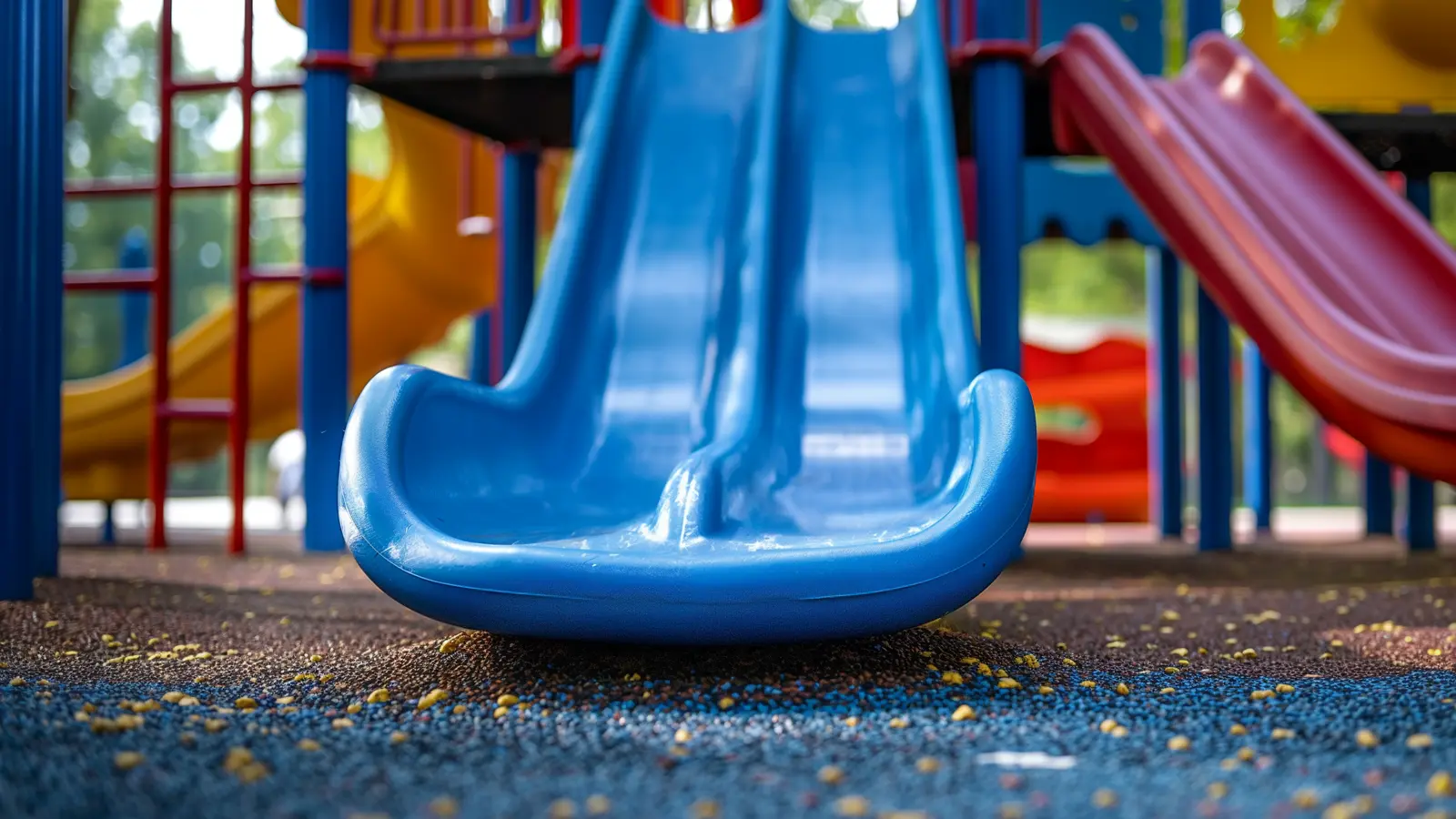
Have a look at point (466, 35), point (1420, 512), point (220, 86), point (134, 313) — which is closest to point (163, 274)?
point (220, 86)

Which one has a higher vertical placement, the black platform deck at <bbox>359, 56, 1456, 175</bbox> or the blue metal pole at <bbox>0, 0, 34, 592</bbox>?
the black platform deck at <bbox>359, 56, 1456, 175</bbox>

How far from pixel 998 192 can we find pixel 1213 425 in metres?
2.26

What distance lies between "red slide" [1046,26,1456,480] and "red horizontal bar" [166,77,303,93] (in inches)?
146

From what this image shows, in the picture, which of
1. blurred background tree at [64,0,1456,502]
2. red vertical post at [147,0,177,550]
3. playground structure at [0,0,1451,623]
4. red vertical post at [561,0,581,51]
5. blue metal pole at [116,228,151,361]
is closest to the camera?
playground structure at [0,0,1451,623]

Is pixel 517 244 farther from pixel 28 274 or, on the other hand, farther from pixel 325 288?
pixel 28 274

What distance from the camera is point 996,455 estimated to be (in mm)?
2906

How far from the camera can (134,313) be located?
8.73 meters

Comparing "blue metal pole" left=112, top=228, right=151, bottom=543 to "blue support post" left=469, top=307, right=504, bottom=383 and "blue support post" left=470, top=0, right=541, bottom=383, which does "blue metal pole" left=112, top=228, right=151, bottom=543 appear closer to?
"blue support post" left=469, top=307, right=504, bottom=383

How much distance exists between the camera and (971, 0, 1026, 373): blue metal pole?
523 centimetres

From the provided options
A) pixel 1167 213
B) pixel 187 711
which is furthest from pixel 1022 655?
pixel 1167 213

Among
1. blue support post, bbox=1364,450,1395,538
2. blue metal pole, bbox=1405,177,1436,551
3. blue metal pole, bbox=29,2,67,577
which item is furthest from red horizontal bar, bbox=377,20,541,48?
blue support post, bbox=1364,450,1395,538

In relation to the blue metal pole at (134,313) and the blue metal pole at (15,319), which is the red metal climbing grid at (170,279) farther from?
the blue metal pole at (134,313)

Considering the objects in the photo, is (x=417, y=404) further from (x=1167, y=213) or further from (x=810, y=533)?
(x=1167, y=213)

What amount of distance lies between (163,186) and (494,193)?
9.88ft
